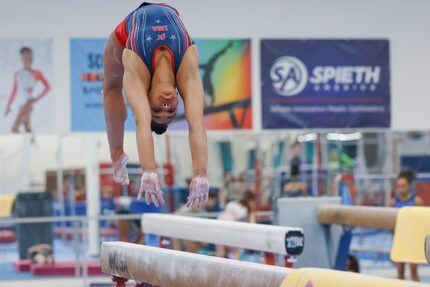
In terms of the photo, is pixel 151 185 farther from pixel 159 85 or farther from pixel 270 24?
pixel 270 24

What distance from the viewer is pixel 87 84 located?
10.6 metres

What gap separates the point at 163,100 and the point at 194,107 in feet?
0.54

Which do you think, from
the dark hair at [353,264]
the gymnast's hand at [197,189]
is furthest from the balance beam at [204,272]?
the dark hair at [353,264]

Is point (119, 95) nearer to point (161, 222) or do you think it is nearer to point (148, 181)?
point (148, 181)

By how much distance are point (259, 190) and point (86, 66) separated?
3.87m

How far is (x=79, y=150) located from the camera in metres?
15.1

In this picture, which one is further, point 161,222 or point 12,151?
point 12,151

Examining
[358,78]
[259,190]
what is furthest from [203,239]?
[259,190]

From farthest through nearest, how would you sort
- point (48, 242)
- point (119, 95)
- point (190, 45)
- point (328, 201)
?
1. point (48, 242)
2. point (328, 201)
3. point (119, 95)
4. point (190, 45)

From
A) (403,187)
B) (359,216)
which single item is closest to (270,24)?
(403,187)

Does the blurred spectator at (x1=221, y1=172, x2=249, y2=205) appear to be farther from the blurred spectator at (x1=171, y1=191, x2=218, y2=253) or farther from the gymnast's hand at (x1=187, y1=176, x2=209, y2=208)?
the gymnast's hand at (x1=187, y1=176, x2=209, y2=208)

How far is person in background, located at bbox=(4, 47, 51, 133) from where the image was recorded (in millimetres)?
10477

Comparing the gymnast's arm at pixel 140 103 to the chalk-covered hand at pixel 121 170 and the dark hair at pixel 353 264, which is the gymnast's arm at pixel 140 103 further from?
the dark hair at pixel 353 264

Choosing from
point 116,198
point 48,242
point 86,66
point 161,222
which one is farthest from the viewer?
point 116,198
